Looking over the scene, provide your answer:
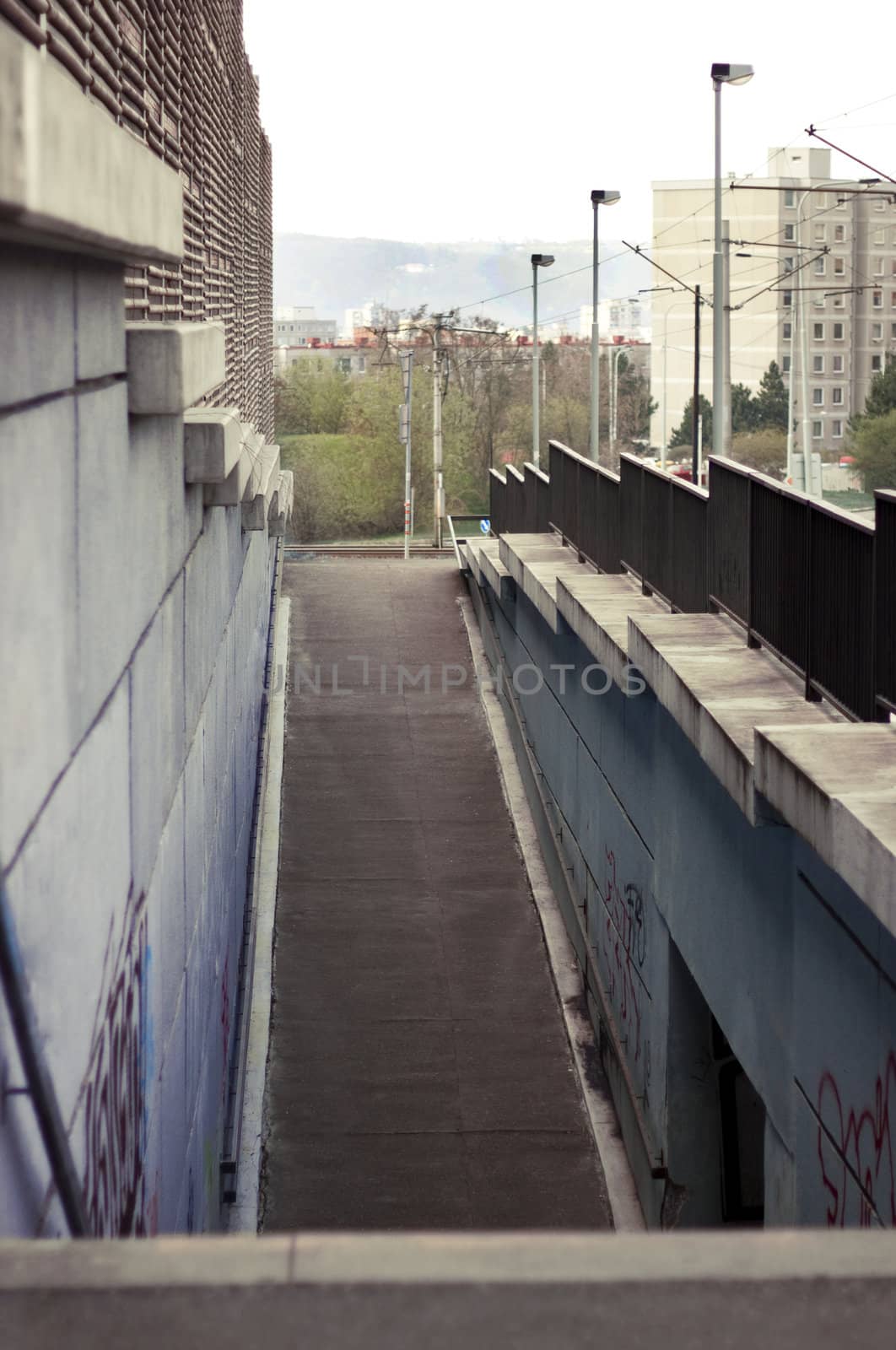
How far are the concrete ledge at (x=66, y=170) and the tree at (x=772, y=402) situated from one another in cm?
12146

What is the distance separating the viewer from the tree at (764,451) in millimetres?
113562

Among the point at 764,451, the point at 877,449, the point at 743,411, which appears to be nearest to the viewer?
the point at 877,449

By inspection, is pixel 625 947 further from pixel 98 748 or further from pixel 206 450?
pixel 98 748

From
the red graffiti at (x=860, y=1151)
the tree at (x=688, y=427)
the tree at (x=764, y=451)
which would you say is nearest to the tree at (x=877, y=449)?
the tree at (x=764, y=451)

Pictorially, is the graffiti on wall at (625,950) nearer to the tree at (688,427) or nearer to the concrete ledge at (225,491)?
the concrete ledge at (225,491)

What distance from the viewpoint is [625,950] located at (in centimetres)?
1438

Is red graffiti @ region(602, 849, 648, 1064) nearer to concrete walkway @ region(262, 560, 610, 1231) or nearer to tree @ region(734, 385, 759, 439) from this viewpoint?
concrete walkway @ region(262, 560, 610, 1231)

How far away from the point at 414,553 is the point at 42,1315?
154 ft

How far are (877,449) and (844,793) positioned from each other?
90411 millimetres

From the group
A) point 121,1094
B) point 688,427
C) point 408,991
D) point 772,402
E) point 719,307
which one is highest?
point 772,402

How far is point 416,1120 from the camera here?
15164 millimetres

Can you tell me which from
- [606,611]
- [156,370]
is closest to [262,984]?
[606,611]

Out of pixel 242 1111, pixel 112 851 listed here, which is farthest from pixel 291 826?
pixel 112 851

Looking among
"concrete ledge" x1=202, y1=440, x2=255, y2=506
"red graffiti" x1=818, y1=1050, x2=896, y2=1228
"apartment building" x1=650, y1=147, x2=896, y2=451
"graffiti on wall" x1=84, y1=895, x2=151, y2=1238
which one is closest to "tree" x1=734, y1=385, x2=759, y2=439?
"apartment building" x1=650, y1=147, x2=896, y2=451
